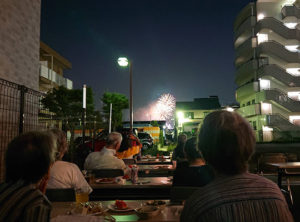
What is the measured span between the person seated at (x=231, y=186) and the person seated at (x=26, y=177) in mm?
926

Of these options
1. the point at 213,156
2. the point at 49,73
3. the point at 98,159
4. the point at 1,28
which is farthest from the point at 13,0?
the point at 49,73

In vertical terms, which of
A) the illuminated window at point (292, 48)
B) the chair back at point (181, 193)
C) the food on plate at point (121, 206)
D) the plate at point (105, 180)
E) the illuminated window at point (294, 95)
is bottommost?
the plate at point (105, 180)

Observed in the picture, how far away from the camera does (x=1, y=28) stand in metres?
9.35

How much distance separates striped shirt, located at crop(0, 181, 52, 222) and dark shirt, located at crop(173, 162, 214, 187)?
207 centimetres

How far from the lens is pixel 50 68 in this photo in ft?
93.8

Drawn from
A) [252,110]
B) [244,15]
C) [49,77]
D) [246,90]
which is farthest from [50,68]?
[244,15]

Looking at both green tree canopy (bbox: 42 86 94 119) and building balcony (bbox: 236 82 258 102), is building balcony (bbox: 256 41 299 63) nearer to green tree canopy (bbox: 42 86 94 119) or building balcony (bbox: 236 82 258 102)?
building balcony (bbox: 236 82 258 102)

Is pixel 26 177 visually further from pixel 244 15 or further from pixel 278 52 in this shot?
pixel 244 15

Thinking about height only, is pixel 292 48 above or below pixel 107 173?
above

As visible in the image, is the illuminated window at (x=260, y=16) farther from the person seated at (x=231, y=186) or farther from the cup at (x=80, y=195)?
the person seated at (x=231, y=186)

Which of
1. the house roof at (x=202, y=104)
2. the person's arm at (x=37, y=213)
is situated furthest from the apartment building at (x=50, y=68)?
the house roof at (x=202, y=104)

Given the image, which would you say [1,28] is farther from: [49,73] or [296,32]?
[296,32]

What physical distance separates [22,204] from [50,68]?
97.8 ft

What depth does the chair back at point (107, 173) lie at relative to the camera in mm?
4738
